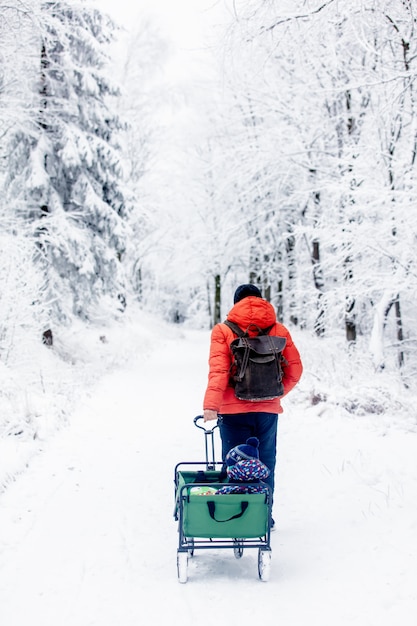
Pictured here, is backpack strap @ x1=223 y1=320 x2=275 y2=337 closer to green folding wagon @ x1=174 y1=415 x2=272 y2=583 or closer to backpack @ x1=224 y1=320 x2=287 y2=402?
backpack @ x1=224 y1=320 x2=287 y2=402

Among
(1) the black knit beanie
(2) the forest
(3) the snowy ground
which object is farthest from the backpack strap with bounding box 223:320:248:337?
(2) the forest

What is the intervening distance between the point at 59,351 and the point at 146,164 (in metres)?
17.0

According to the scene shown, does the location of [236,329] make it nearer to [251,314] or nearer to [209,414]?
[251,314]

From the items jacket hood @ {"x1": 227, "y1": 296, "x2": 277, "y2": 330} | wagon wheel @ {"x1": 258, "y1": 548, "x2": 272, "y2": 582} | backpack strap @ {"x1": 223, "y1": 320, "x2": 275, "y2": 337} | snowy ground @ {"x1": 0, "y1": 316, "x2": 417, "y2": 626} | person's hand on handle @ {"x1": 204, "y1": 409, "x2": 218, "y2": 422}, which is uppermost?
jacket hood @ {"x1": 227, "y1": 296, "x2": 277, "y2": 330}

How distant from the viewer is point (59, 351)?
15.6 metres

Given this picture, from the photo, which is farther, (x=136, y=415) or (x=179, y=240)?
(x=179, y=240)

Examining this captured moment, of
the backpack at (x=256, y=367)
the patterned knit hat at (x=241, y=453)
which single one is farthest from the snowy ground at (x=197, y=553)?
the backpack at (x=256, y=367)

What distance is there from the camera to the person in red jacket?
14.1ft

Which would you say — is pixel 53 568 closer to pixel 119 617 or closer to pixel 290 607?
pixel 119 617

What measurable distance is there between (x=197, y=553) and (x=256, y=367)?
5.27 feet

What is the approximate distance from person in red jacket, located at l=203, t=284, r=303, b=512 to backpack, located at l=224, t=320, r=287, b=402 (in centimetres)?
8

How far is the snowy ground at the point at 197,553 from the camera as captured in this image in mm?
3416

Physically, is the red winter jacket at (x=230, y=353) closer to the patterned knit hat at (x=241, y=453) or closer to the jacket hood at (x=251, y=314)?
the jacket hood at (x=251, y=314)

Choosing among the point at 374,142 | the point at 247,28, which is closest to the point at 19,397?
the point at 247,28
